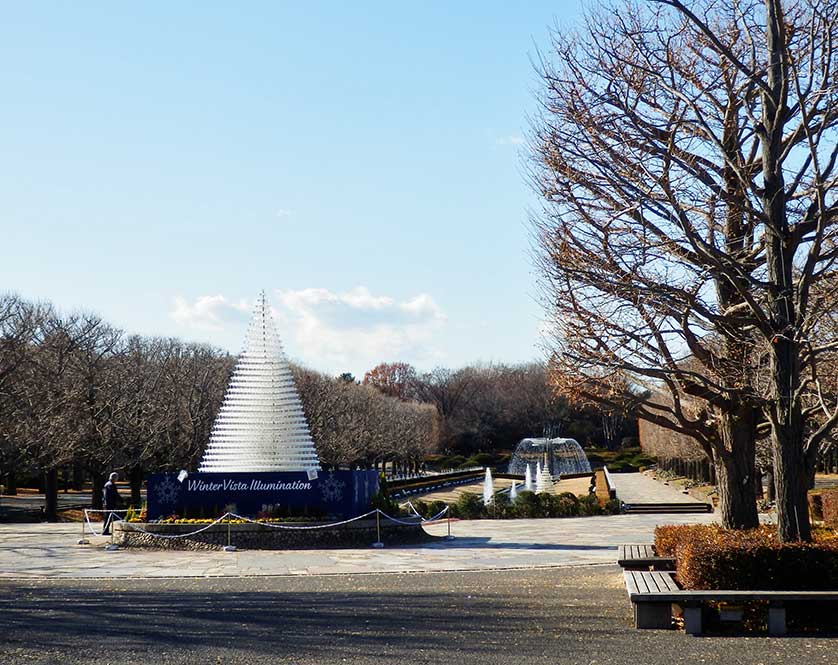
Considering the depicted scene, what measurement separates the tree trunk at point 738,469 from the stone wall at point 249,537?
11.1m

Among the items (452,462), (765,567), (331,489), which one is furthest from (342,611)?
(452,462)

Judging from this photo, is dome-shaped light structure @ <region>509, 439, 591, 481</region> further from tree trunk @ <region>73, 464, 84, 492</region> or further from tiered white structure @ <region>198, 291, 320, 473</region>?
tiered white structure @ <region>198, 291, 320, 473</region>

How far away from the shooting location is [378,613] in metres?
12.7

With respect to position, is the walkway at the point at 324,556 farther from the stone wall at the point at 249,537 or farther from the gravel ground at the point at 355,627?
the gravel ground at the point at 355,627

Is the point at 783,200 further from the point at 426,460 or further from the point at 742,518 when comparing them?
the point at 426,460

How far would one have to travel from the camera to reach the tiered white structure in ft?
84.7

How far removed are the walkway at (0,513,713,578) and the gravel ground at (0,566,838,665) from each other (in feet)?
9.03

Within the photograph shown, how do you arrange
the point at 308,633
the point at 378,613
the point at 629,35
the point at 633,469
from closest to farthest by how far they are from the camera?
1. the point at 308,633
2. the point at 378,613
3. the point at 629,35
4. the point at 633,469

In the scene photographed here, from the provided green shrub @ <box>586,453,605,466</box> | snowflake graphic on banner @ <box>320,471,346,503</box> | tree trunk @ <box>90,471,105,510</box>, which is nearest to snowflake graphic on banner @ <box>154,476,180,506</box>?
snowflake graphic on banner @ <box>320,471,346,503</box>

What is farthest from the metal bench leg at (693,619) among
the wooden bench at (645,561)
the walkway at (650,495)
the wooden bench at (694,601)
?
the walkway at (650,495)

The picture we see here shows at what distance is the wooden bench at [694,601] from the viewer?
1109cm

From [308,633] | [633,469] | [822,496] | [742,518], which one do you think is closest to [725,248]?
[742,518]

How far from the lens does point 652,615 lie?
1144cm

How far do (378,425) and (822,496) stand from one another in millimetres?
45276
